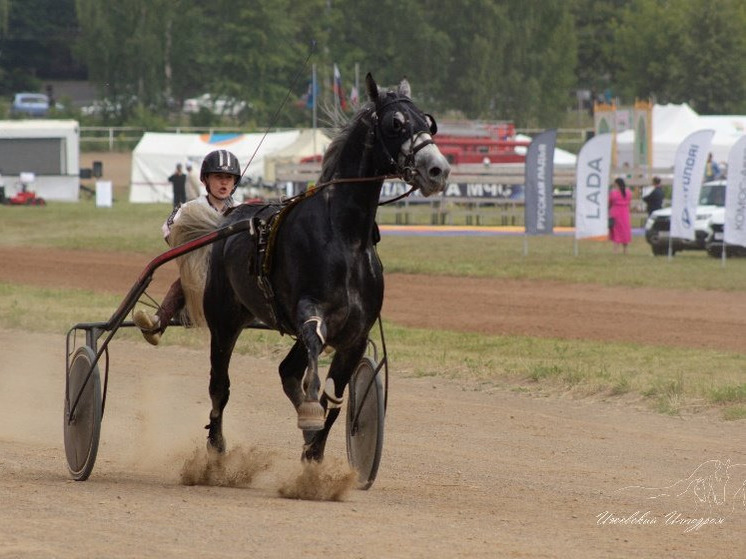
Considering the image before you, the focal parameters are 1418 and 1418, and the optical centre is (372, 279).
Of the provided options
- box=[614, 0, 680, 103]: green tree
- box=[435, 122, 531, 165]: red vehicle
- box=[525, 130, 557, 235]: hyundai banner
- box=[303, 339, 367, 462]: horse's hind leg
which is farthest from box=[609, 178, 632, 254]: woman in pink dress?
box=[614, 0, 680, 103]: green tree

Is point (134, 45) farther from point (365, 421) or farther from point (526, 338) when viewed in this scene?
point (365, 421)

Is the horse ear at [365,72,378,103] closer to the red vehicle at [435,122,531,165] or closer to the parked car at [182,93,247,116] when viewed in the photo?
the red vehicle at [435,122,531,165]

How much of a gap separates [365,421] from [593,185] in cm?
1717

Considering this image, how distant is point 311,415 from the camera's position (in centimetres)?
660

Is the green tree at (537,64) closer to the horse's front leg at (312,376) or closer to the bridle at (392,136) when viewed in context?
the bridle at (392,136)

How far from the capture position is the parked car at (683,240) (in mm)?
25156

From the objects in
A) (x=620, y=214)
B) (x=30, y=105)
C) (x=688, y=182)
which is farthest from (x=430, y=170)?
(x=30, y=105)

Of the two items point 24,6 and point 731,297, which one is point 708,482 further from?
point 24,6

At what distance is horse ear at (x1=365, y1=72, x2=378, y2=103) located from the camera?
670 centimetres

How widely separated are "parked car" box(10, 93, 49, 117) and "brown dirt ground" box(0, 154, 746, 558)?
1726 inches

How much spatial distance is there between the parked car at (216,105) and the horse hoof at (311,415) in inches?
2068

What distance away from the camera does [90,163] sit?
53.1 meters

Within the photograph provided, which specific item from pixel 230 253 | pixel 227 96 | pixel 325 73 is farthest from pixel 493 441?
pixel 227 96

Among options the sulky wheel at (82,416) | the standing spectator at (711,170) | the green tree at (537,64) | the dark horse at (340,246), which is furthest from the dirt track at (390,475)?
the green tree at (537,64)
